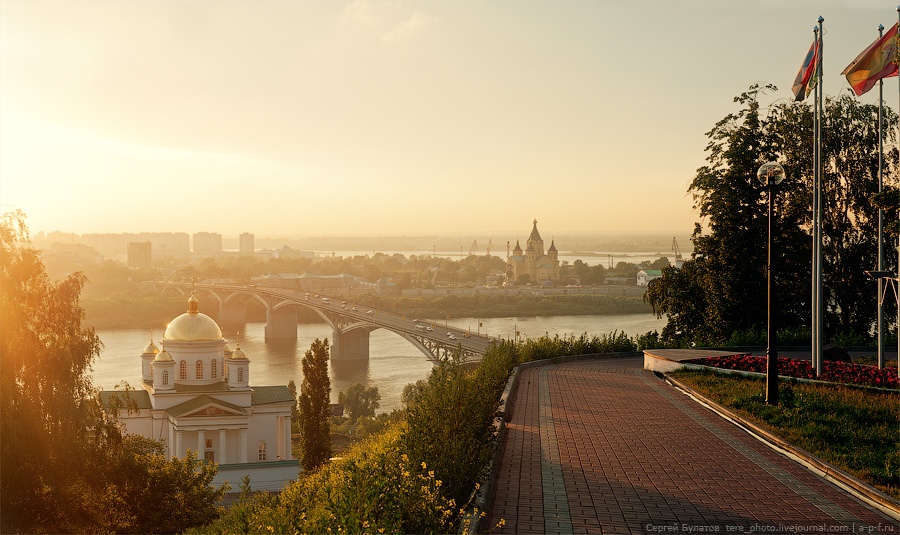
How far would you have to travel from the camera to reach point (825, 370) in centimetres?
1005

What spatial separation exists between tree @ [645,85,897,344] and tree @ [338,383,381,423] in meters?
14.1

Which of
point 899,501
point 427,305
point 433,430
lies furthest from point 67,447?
point 427,305

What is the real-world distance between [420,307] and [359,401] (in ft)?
139

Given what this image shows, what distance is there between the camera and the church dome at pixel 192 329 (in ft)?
79.5

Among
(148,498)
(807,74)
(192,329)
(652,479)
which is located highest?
(807,74)

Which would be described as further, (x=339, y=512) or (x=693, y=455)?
(x=693, y=455)

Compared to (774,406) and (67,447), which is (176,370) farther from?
(774,406)

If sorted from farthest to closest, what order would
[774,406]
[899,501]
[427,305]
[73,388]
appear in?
[427,305] < [73,388] < [774,406] < [899,501]

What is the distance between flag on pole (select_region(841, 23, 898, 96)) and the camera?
10203 millimetres

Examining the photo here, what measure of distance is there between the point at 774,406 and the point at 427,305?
67044 mm

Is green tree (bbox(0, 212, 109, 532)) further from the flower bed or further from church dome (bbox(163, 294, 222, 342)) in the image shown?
church dome (bbox(163, 294, 222, 342))

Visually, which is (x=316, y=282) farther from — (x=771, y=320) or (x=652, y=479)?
(x=652, y=479)

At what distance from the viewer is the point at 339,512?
363 cm

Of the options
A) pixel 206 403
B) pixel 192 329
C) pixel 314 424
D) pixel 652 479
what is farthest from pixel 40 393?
pixel 192 329
